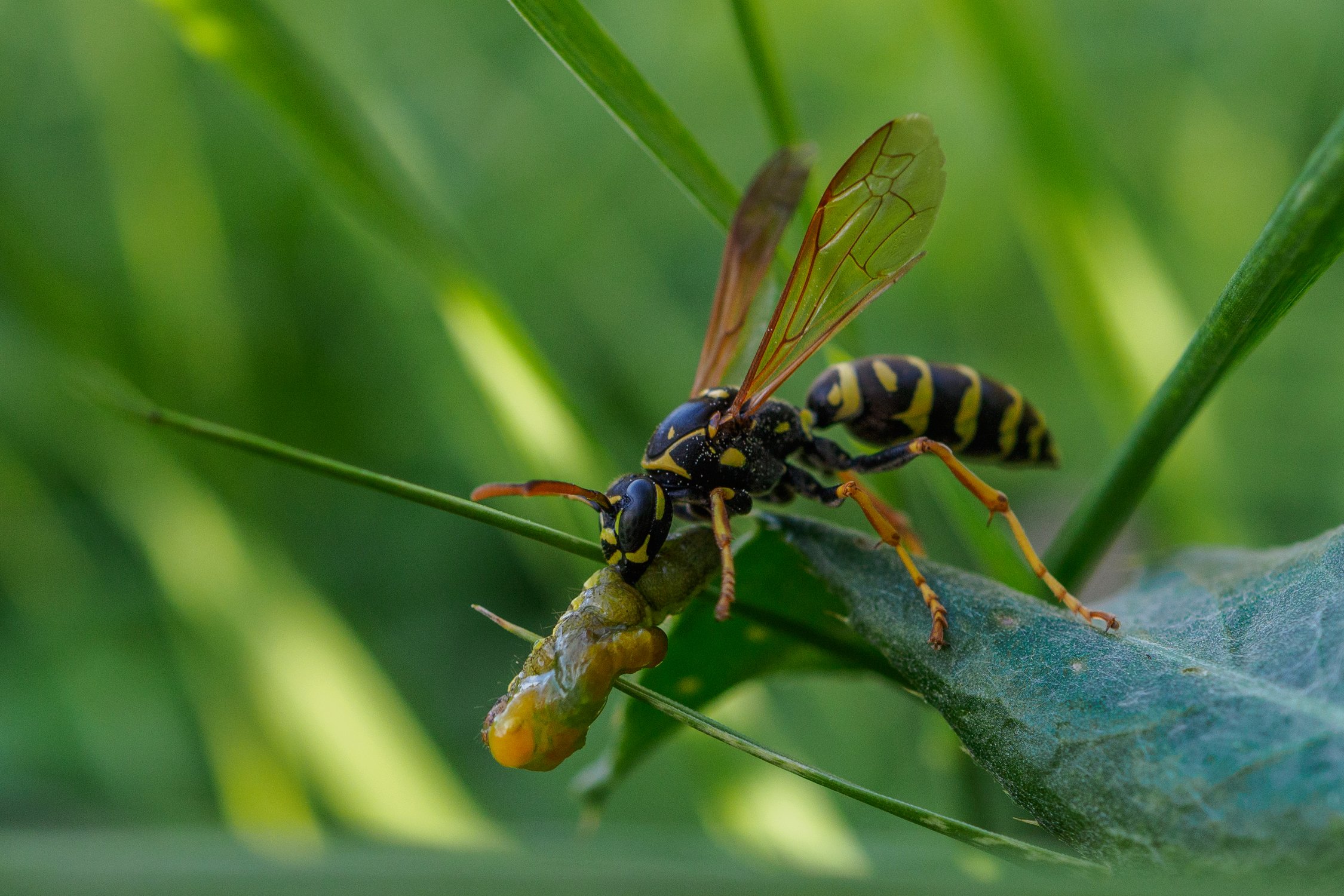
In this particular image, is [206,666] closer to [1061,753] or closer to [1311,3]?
[1061,753]

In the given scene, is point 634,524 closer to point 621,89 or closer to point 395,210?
point 621,89

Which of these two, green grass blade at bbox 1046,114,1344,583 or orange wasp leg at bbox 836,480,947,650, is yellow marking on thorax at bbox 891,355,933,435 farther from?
green grass blade at bbox 1046,114,1344,583

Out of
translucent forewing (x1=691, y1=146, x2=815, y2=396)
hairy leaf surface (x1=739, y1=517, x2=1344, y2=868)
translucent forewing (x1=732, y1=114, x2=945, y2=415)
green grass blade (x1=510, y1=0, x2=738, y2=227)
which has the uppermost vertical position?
translucent forewing (x1=691, y1=146, x2=815, y2=396)

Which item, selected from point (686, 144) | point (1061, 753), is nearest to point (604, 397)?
point (686, 144)

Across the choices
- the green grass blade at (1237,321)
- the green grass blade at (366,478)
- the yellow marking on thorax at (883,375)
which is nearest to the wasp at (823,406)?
the yellow marking on thorax at (883,375)

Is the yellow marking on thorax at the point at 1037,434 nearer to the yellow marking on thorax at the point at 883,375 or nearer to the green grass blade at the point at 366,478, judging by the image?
the yellow marking on thorax at the point at 883,375

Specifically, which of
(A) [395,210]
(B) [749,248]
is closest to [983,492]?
(B) [749,248]

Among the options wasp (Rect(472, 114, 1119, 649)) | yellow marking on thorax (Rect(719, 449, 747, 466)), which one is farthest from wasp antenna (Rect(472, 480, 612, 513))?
yellow marking on thorax (Rect(719, 449, 747, 466))
